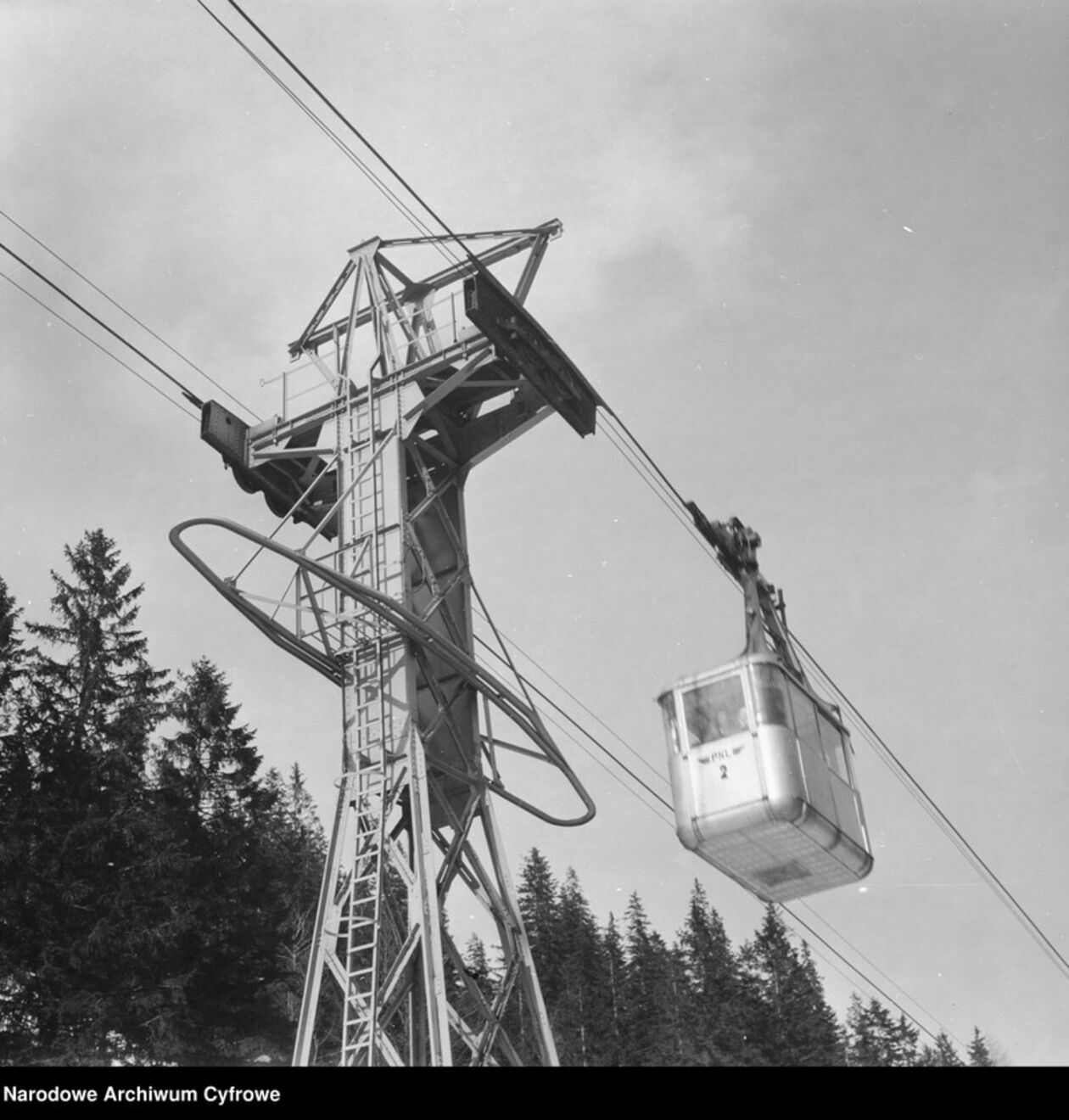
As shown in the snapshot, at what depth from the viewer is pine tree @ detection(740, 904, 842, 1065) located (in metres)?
39.9

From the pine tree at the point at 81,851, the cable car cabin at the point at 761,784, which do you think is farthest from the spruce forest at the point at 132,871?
the cable car cabin at the point at 761,784

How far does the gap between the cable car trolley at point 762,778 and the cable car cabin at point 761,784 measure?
10 millimetres

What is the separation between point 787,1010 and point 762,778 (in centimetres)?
3229

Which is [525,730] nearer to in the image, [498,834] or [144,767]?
[498,834]

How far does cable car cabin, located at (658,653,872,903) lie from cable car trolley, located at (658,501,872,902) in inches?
0.4

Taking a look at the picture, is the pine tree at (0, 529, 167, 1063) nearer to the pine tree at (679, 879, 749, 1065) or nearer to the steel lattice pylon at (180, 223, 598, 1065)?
the steel lattice pylon at (180, 223, 598, 1065)

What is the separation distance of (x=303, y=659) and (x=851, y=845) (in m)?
6.57

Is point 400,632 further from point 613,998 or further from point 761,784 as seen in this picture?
point 613,998

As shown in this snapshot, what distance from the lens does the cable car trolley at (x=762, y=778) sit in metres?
12.1

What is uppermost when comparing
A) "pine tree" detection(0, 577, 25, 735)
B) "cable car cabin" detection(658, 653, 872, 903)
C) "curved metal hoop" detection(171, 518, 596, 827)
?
"pine tree" detection(0, 577, 25, 735)

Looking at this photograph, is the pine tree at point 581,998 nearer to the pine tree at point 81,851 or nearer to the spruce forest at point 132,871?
the spruce forest at point 132,871

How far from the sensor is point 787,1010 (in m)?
41.9

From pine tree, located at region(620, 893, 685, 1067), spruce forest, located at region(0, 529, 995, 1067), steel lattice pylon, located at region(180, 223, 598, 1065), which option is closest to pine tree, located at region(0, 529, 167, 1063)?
spruce forest, located at region(0, 529, 995, 1067)
